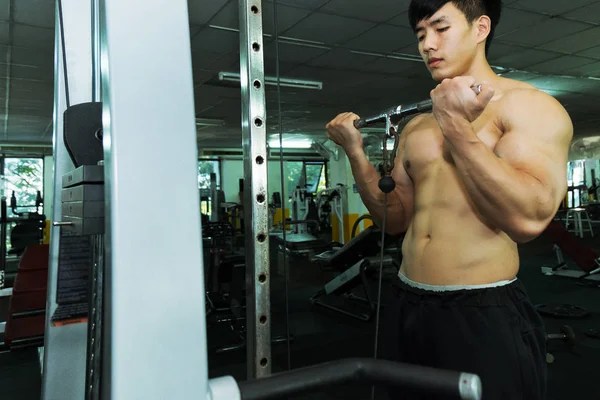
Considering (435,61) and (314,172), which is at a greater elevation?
(314,172)

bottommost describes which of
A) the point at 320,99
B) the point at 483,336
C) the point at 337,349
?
the point at 337,349

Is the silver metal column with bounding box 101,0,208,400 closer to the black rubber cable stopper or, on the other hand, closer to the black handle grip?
the black handle grip

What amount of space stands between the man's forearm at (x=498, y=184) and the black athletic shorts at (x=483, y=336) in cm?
19

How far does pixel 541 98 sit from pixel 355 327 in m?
2.91

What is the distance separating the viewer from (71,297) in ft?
3.20

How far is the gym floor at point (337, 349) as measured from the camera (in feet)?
7.80

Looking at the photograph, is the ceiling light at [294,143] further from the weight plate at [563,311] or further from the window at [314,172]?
the weight plate at [563,311]

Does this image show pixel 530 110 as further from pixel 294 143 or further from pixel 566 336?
pixel 294 143

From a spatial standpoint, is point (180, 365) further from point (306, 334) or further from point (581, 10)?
point (581, 10)

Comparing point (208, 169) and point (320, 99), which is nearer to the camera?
point (320, 99)

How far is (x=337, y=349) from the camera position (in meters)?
3.05

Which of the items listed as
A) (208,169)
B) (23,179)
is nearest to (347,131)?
(23,179)

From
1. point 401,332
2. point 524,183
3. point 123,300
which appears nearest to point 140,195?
point 123,300

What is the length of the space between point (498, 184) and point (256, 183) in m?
0.47
